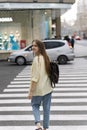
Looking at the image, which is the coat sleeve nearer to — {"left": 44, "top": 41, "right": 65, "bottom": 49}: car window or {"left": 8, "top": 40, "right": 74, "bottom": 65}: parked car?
{"left": 8, "top": 40, "right": 74, "bottom": 65}: parked car

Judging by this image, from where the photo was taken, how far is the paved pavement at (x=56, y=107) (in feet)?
30.2

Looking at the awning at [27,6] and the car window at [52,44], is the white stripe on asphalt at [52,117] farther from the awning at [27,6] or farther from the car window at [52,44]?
the awning at [27,6]

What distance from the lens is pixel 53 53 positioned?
27938 mm

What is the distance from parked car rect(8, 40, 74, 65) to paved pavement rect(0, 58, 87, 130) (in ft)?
34.9

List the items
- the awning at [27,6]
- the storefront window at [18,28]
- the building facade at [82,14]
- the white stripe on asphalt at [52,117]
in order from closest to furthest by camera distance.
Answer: the white stripe on asphalt at [52,117] → the awning at [27,6] → the storefront window at [18,28] → the building facade at [82,14]

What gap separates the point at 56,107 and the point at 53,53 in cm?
1663

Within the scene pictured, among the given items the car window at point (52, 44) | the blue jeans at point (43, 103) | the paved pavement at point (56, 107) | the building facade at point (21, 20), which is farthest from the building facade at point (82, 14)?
the blue jeans at point (43, 103)

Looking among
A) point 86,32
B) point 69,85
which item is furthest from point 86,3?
point 69,85

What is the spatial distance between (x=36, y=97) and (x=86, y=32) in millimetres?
119704

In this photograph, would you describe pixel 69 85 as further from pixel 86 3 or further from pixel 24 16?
pixel 86 3

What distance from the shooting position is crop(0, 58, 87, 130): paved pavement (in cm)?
922

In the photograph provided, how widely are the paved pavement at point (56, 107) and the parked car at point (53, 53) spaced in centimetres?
1063

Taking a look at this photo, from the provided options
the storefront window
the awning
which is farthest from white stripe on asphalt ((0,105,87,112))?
the storefront window

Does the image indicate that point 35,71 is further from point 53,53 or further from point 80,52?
point 80,52
